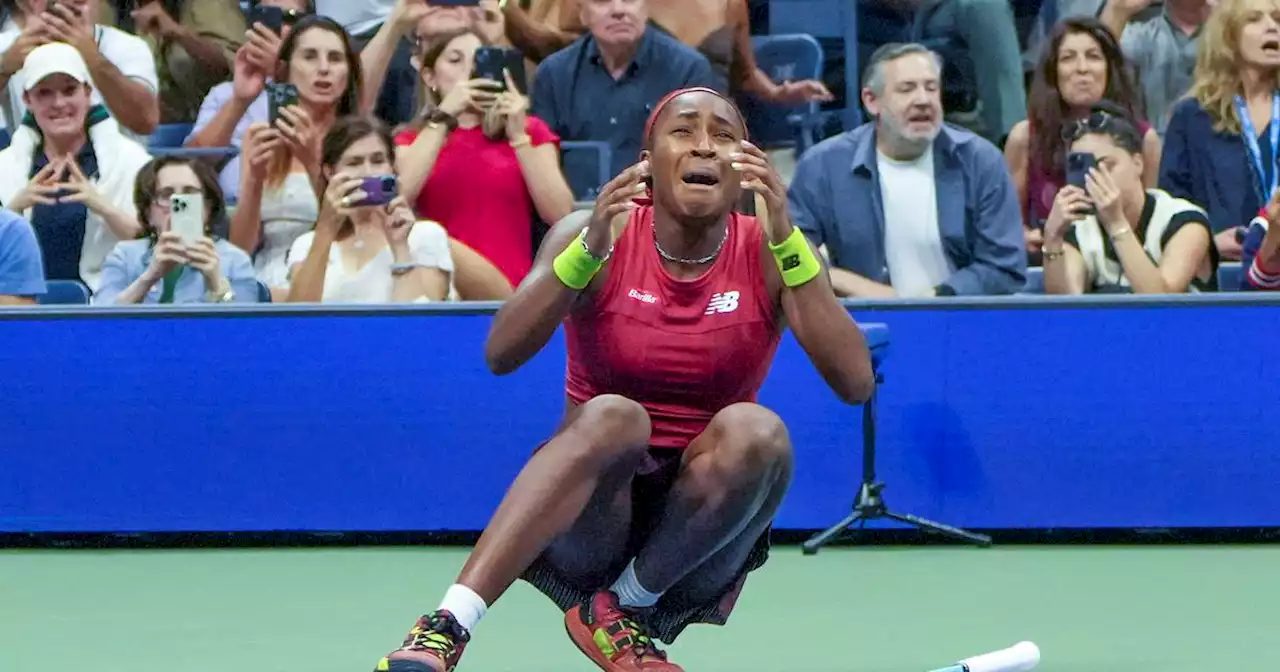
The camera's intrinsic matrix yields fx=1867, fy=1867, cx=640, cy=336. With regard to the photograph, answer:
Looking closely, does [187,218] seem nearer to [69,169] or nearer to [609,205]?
[69,169]

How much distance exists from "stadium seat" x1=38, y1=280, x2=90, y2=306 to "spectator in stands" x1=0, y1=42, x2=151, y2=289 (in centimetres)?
22

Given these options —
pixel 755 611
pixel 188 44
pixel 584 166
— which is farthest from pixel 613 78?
pixel 755 611

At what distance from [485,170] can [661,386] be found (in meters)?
3.12

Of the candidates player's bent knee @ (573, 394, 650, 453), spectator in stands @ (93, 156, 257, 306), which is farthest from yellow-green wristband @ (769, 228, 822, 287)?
spectator in stands @ (93, 156, 257, 306)

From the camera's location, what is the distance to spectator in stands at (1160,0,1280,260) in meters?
6.76

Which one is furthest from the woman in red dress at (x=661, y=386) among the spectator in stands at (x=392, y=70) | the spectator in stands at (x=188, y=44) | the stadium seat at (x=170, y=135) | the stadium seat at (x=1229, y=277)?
the spectator in stands at (x=188, y=44)

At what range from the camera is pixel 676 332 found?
3830 mm

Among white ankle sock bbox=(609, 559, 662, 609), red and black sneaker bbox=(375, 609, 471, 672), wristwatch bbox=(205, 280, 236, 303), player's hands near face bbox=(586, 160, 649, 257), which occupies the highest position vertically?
player's hands near face bbox=(586, 160, 649, 257)

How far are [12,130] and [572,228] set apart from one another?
15.2 feet

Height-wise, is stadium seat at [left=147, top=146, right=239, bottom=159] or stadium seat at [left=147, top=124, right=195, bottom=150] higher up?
stadium seat at [left=147, top=124, right=195, bottom=150]

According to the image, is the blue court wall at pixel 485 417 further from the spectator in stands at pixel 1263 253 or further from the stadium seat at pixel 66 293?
the stadium seat at pixel 66 293

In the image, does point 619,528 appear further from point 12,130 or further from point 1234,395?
point 12,130

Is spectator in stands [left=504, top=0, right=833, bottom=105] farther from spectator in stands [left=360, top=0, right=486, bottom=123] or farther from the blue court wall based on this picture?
the blue court wall

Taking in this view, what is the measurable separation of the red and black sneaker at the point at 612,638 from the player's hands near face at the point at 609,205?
2.51ft
